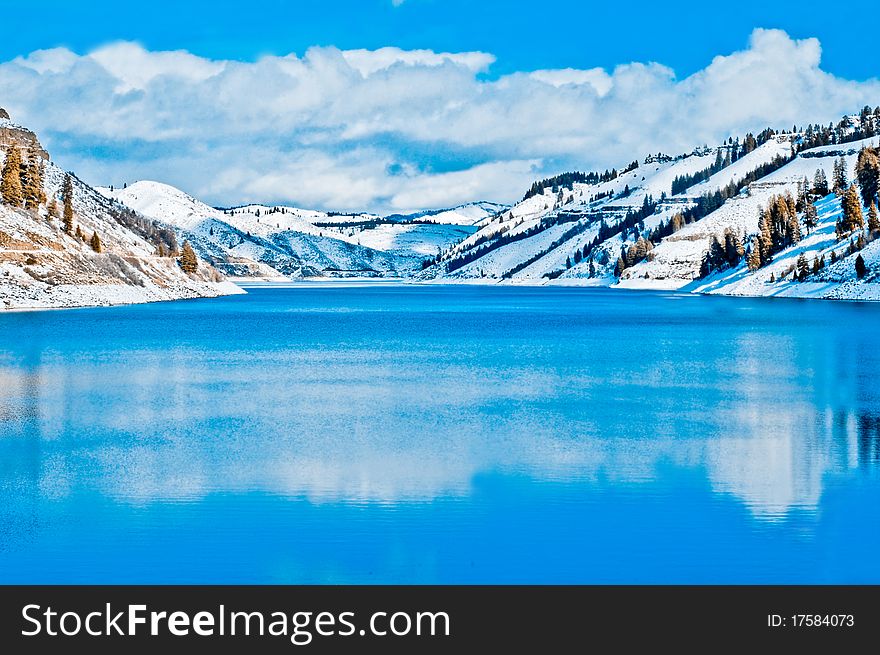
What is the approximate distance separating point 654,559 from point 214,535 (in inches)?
350

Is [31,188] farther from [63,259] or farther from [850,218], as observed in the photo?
[850,218]

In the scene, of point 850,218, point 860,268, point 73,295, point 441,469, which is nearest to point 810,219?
point 850,218

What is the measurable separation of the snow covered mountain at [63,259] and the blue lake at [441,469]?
70611 millimetres

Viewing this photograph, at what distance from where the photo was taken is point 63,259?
133 metres

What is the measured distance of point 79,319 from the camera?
103938mm

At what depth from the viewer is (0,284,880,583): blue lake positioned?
1838 centimetres

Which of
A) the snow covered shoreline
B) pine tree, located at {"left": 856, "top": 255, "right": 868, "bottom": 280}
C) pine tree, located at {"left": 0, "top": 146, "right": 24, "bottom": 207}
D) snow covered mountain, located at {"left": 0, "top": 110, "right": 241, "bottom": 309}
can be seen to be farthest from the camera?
pine tree, located at {"left": 856, "top": 255, "right": 868, "bottom": 280}

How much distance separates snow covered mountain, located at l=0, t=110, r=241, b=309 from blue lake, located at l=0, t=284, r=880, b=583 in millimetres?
70611

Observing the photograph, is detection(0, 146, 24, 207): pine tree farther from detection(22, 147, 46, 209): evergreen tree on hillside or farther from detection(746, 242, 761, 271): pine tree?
detection(746, 242, 761, 271): pine tree

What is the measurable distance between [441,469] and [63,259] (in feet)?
392

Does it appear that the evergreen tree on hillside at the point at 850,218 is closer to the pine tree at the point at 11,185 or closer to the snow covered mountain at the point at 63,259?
the snow covered mountain at the point at 63,259

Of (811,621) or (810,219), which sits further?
(810,219)

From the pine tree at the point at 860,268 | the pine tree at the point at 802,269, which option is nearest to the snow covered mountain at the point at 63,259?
the pine tree at the point at 802,269

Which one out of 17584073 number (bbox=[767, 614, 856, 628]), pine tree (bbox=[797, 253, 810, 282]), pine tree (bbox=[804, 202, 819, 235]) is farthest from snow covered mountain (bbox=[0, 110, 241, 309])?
pine tree (bbox=[804, 202, 819, 235])
